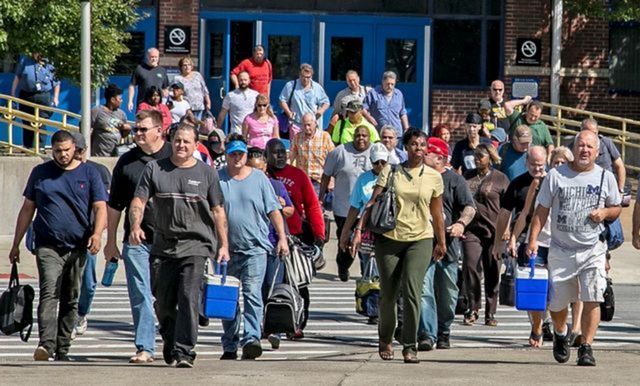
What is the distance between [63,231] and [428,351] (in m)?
3.28

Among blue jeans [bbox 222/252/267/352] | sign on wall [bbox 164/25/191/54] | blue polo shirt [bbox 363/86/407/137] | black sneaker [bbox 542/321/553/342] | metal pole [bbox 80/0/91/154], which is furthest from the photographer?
sign on wall [bbox 164/25/191/54]

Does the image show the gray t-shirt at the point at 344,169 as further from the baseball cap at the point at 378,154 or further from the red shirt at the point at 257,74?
the red shirt at the point at 257,74

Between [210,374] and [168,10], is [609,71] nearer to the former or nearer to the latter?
[168,10]

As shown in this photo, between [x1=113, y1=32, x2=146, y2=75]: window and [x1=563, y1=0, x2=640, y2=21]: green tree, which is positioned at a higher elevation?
[x1=563, y1=0, x2=640, y2=21]: green tree

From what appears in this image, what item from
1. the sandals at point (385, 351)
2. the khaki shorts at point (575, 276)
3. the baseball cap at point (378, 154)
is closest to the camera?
the khaki shorts at point (575, 276)

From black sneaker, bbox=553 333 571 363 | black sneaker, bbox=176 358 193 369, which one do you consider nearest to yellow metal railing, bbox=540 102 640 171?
black sneaker, bbox=553 333 571 363

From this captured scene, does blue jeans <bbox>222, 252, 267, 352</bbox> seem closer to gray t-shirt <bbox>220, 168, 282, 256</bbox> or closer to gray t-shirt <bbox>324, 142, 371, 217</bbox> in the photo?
gray t-shirt <bbox>220, 168, 282, 256</bbox>

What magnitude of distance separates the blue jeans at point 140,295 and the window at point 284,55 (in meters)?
19.2

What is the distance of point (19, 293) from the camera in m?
13.1

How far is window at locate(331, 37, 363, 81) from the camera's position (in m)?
32.2

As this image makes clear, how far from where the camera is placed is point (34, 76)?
2609 centimetres

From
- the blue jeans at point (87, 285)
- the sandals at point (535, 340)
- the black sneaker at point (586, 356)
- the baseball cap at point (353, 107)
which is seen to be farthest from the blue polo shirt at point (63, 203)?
the baseball cap at point (353, 107)

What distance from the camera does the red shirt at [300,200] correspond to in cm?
1507

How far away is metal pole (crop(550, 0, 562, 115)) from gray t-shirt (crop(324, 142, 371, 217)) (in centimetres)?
1295
